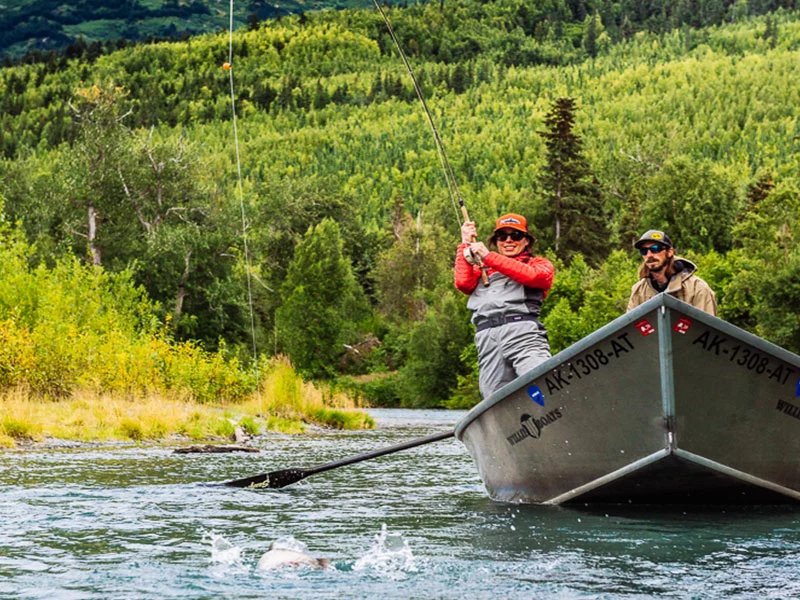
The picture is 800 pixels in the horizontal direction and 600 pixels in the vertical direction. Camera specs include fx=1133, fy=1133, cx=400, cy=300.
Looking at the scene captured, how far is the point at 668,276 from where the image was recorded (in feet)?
27.5

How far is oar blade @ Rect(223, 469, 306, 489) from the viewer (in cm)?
1018

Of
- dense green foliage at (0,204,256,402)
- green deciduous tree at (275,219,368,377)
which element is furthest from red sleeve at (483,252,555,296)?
green deciduous tree at (275,219,368,377)

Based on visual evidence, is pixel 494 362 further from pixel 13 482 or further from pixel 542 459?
pixel 13 482

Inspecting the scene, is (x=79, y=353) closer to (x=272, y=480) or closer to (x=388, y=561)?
(x=272, y=480)

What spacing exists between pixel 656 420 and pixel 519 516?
128cm

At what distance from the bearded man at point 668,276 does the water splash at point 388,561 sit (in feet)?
9.47

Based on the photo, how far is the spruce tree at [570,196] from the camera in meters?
60.0

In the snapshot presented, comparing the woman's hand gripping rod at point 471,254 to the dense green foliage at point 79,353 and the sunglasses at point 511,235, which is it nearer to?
the sunglasses at point 511,235

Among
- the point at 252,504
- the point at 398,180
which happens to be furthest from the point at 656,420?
the point at 398,180

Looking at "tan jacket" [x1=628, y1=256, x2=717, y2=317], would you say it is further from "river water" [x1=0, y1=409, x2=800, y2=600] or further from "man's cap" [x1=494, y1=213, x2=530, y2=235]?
"river water" [x1=0, y1=409, x2=800, y2=600]

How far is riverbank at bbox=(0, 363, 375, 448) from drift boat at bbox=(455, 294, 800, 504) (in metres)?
8.51

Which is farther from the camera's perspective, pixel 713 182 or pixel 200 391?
pixel 713 182

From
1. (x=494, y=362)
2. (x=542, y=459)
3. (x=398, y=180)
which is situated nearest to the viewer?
(x=542, y=459)

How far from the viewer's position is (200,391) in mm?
23547
